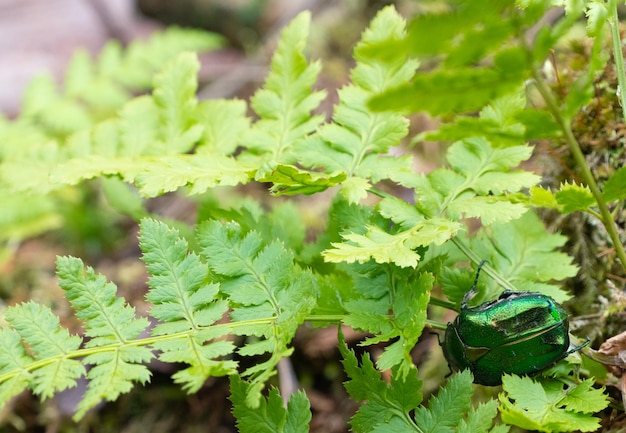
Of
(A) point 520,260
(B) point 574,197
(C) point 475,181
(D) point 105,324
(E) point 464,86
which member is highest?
(E) point 464,86

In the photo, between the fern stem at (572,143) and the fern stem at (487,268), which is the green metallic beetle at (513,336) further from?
the fern stem at (572,143)

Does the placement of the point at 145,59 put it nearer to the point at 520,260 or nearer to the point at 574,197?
the point at 520,260

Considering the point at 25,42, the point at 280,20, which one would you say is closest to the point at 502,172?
→ the point at 280,20

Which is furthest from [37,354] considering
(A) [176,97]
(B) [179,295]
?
(A) [176,97]

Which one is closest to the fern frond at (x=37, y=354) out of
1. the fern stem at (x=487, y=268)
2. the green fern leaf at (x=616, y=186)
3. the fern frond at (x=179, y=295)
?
A: the fern frond at (x=179, y=295)

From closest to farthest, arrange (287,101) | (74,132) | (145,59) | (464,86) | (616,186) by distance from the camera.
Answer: (464,86) → (616,186) → (287,101) → (74,132) → (145,59)

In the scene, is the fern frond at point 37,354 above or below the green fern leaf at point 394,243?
below

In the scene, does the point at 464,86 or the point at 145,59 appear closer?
the point at 464,86

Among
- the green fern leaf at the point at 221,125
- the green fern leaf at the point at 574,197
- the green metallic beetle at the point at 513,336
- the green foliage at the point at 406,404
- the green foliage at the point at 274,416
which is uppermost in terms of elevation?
the green fern leaf at the point at 574,197
